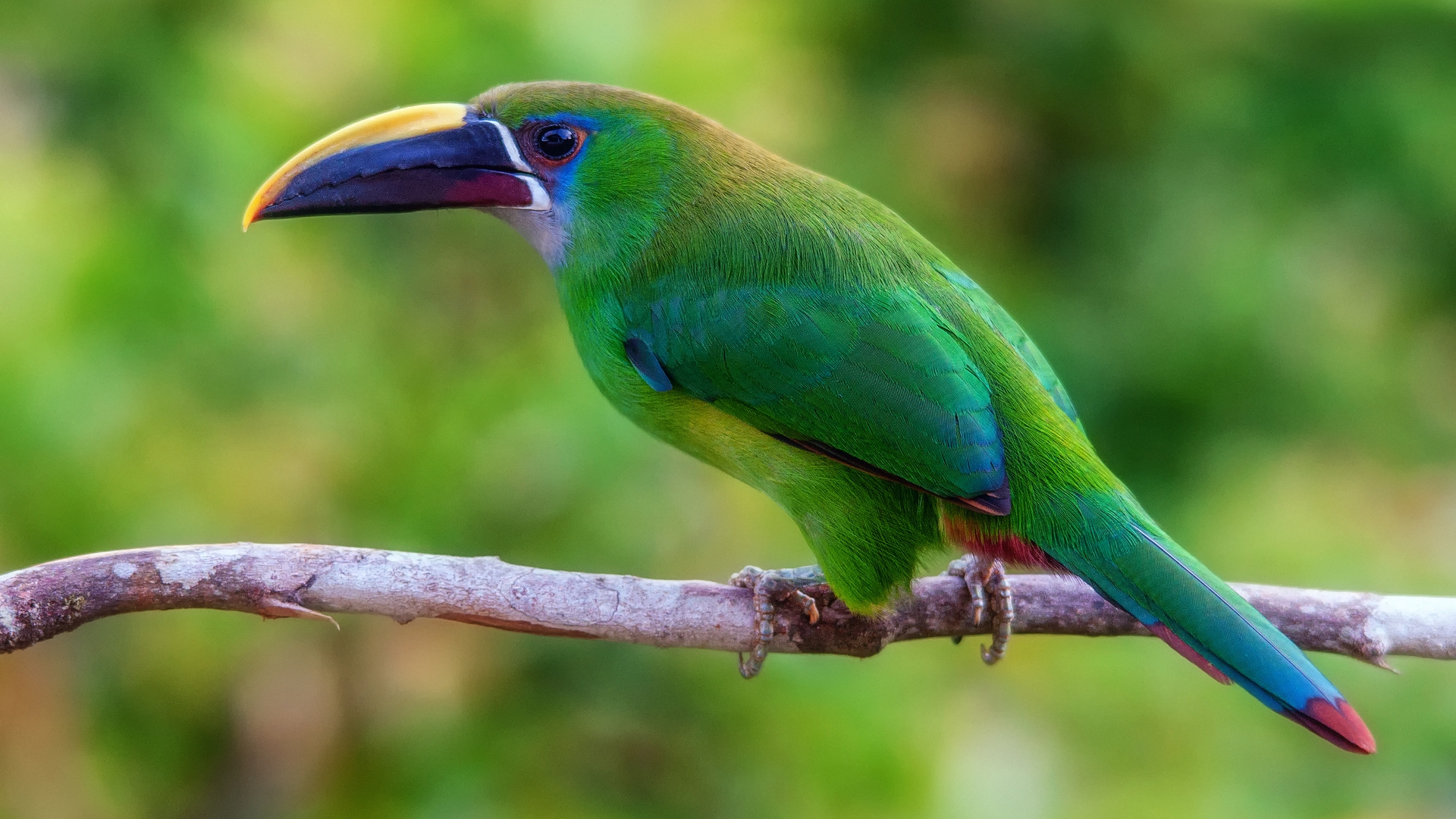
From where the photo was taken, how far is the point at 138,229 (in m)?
4.18

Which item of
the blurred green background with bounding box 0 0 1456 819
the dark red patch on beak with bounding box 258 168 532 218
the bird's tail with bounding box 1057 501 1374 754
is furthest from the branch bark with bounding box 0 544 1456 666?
the blurred green background with bounding box 0 0 1456 819

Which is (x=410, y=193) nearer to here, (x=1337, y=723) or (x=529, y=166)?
(x=529, y=166)

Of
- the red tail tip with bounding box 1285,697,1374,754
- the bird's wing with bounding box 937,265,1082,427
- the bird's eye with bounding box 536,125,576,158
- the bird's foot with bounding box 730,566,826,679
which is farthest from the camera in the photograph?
the bird's eye with bounding box 536,125,576,158

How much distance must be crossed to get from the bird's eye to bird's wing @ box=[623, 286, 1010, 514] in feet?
1.32

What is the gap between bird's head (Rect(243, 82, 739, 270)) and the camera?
316 cm

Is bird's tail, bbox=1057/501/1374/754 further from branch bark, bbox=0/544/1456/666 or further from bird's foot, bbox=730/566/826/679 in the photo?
bird's foot, bbox=730/566/826/679

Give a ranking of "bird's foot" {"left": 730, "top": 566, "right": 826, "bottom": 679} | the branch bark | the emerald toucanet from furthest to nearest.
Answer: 1. "bird's foot" {"left": 730, "top": 566, "right": 826, "bottom": 679}
2. the emerald toucanet
3. the branch bark

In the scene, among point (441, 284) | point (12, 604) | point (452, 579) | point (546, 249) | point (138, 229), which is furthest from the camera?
point (441, 284)

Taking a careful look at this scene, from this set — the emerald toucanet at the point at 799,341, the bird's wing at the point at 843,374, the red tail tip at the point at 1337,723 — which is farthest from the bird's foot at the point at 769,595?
the red tail tip at the point at 1337,723

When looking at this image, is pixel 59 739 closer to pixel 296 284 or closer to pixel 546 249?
pixel 296 284

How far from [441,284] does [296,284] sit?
48cm

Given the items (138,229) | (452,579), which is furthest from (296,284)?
(452,579)

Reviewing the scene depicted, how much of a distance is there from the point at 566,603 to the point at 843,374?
71 cm

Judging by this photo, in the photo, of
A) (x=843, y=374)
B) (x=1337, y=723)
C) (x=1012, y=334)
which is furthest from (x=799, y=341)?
(x=1337, y=723)
